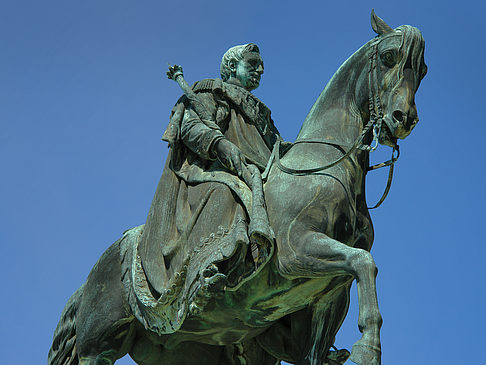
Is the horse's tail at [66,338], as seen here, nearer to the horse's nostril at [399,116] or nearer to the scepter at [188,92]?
the scepter at [188,92]

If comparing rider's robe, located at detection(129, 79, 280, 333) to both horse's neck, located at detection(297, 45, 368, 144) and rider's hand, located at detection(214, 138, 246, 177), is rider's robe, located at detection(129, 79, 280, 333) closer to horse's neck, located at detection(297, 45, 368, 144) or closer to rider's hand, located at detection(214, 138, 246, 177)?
rider's hand, located at detection(214, 138, 246, 177)

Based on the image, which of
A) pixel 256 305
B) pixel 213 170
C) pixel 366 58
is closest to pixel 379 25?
pixel 366 58

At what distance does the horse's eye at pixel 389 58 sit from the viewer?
10.4 metres

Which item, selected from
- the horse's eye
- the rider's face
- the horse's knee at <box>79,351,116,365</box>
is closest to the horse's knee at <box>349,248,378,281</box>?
the horse's eye

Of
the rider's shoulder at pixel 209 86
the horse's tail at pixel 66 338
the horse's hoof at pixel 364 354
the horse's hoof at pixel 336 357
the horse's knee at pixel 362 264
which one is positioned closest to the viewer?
the horse's hoof at pixel 364 354

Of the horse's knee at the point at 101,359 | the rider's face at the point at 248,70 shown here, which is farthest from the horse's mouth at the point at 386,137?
the horse's knee at the point at 101,359

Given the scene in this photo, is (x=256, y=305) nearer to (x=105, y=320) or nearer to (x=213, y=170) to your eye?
(x=213, y=170)

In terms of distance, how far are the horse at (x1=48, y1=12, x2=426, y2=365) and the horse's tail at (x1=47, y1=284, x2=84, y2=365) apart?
134 mm

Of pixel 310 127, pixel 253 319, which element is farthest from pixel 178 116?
pixel 253 319

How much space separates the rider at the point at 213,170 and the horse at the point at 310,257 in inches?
9.7

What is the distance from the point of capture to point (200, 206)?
10523 millimetres

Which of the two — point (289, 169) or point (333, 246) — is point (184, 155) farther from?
point (333, 246)

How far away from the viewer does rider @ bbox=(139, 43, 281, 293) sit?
10266 millimetres

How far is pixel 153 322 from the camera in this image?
1068 centimetres
